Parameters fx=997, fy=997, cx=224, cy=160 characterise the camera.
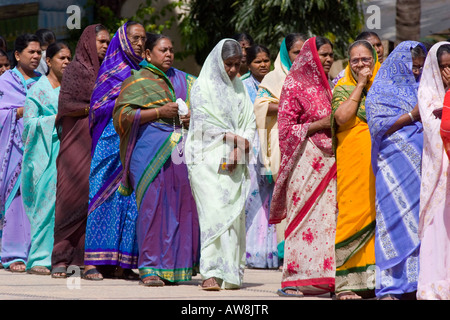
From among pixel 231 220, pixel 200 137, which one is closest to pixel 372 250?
pixel 231 220

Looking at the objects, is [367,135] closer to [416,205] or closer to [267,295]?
[416,205]

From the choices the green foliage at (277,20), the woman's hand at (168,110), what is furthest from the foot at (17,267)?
the green foliage at (277,20)

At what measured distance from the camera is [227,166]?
27.3ft

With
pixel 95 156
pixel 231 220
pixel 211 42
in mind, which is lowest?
pixel 231 220

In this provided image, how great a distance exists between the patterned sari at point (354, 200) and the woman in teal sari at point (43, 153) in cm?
322

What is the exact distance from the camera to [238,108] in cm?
856

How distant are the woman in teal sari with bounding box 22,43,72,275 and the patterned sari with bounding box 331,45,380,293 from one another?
322cm

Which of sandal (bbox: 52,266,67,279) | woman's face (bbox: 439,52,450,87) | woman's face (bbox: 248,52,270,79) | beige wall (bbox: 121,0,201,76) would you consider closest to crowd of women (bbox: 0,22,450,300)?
woman's face (bbox: 439,52,450,87)

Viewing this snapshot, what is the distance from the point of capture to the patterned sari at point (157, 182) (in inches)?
337

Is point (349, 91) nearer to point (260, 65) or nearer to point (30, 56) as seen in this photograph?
point (260, 65)

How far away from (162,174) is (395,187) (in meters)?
2.20

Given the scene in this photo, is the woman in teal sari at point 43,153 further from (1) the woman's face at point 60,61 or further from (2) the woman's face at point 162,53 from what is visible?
(2) the woman's face at point 162,53

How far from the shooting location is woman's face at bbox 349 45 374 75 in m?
7.78

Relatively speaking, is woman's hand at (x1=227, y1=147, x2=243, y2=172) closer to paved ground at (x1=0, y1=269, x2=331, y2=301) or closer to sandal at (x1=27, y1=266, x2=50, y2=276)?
paved ground at (x1=0, y1=269, x2=331, y2=301)
